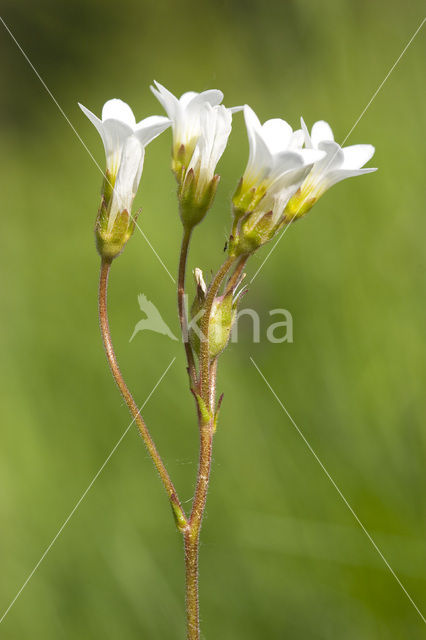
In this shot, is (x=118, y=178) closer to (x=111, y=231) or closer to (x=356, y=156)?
(x=111, y=231)

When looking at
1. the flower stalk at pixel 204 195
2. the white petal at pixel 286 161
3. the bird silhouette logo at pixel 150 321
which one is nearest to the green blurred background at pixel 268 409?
the bird silhouette logo at pixel 150 321

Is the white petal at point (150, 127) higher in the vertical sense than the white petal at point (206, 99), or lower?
lower

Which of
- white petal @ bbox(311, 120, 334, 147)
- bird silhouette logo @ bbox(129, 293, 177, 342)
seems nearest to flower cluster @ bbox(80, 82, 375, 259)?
white petal @ bbox(311, 120, 334, 147)

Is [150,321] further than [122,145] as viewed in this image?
Yes

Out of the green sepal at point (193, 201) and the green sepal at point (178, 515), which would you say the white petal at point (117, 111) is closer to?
the green sepal at point (193, 201)

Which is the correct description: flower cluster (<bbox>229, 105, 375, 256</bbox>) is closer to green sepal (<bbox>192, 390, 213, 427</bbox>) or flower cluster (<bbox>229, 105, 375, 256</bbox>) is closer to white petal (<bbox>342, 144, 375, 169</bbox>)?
white petal (<bbox>342, 144, 375, 169</bbox>)

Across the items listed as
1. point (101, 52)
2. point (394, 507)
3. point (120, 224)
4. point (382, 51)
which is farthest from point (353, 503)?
point (101, 52)

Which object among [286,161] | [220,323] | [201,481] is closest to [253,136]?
[286,161]
